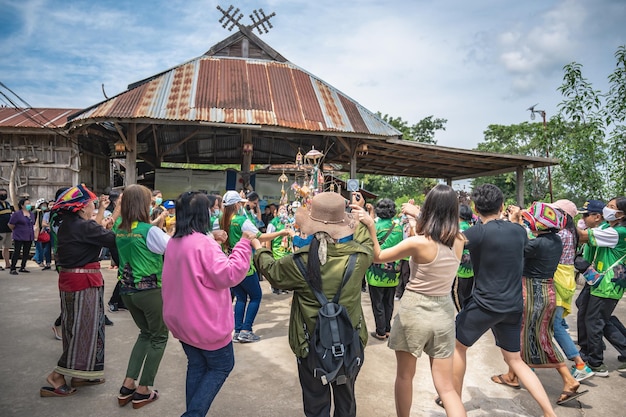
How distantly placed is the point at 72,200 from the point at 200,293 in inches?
64.3

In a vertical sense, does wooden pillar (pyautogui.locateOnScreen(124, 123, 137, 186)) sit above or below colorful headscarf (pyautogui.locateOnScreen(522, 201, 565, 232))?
above

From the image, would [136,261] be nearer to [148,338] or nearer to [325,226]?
[148,338]

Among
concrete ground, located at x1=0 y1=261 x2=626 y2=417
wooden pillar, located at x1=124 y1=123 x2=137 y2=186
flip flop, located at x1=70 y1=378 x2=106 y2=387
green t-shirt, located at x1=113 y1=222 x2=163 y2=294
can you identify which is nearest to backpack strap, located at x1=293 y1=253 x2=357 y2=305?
concrete ground, located at x1=0 y1=261 x2=626 y2=417

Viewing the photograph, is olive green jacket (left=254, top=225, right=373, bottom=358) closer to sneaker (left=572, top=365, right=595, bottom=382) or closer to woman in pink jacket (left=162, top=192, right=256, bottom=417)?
woman in pink jacket (left=162, top=192, right=256, bottom=417)

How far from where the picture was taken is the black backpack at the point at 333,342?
2.24 metres

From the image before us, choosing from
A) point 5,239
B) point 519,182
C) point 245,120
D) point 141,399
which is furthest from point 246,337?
point 519,182

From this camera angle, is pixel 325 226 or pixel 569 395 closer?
pixel 325 226

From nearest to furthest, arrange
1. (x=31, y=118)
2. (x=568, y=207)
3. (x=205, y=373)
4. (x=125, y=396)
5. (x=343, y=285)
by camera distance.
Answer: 1. (x=343, y=285)
2. (x=205, y=373)
3. (x=125, y=396)
4. (x=568, y=207)
5. (x=31, y=118)

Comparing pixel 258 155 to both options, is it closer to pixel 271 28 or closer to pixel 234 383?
pixel 271 28

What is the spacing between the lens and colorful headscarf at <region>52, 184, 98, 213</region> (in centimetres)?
333

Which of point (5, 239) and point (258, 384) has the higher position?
point (5, 239)

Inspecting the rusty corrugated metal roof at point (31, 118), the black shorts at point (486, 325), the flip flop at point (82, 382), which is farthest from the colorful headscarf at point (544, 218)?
the rusty corrugated metal roof at point (31, 118)

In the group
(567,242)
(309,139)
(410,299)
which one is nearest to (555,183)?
(309,139)

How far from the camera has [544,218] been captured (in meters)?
3.47
